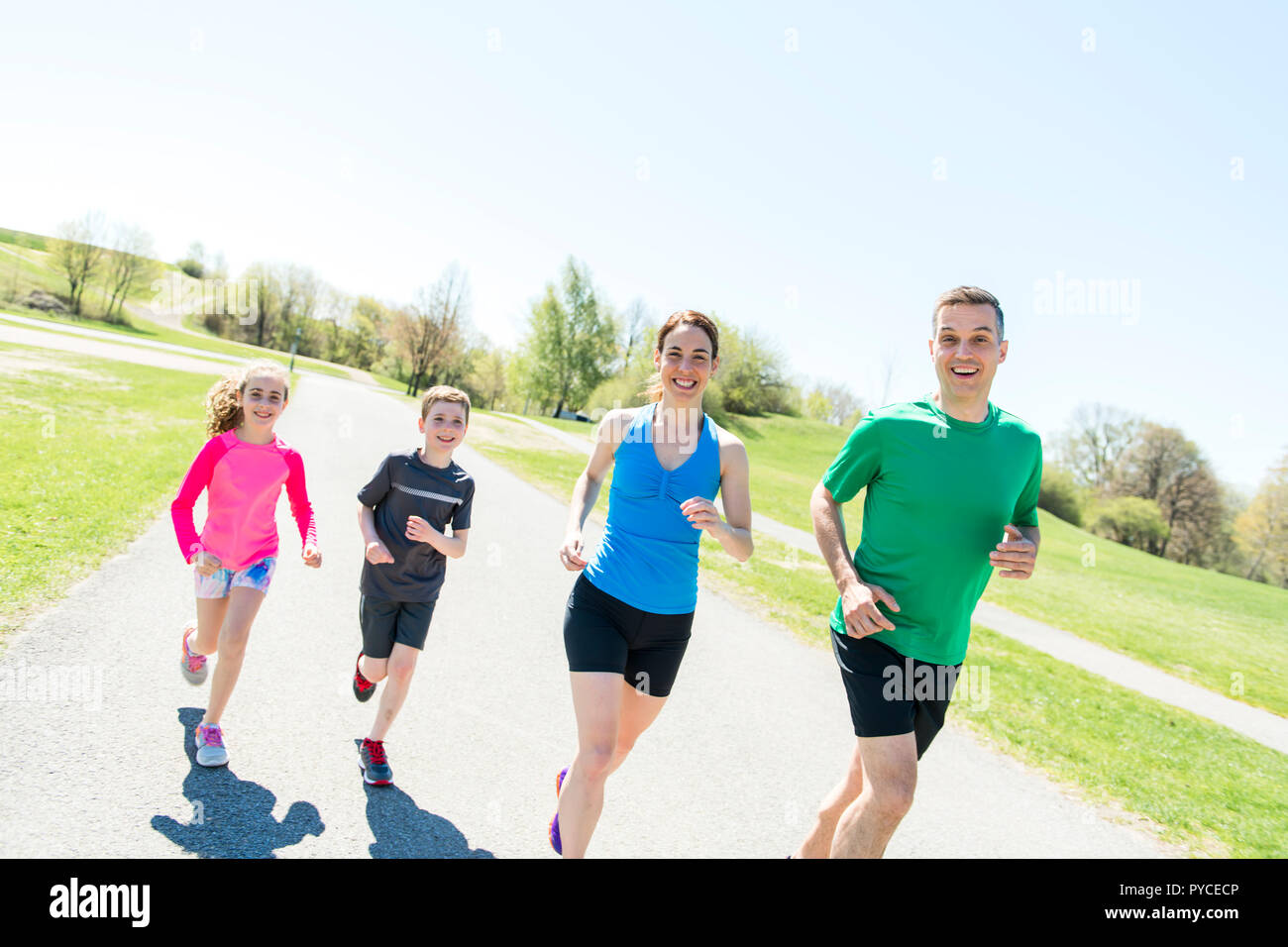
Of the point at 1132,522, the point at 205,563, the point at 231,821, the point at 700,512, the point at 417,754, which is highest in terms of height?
the point at 700,512

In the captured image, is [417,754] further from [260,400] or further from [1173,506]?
[1173,506]

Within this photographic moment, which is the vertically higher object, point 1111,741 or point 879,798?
point 879,798

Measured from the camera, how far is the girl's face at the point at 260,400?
12.5 ft

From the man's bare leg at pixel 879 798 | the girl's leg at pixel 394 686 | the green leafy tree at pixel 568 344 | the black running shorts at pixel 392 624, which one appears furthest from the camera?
the green leafy tree at pixel 568 344

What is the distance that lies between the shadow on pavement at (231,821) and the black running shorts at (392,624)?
2.67 feet

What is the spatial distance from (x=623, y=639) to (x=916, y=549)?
119 centimetres

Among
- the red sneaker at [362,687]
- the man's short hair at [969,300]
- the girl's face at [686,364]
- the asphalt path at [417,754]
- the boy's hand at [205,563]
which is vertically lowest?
the asphalt path at [417,754]

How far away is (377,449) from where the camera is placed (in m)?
17.2

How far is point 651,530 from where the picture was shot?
299cm

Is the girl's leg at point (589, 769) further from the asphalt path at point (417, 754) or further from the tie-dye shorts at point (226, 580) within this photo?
the tie-dye shorts at point (226, 580)

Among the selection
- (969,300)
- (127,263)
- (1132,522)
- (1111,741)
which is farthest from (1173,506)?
(127,263)

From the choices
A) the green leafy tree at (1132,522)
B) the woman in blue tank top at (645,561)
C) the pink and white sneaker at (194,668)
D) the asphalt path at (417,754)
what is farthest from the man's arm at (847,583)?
the green leafy tree at (1132,522)

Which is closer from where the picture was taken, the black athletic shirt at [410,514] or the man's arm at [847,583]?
the man's arm at [847,583]
